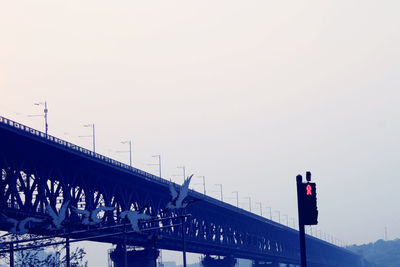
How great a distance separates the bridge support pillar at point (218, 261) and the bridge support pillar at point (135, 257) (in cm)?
4155

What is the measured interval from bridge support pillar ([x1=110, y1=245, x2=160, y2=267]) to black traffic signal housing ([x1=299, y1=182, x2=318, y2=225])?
8340 centimetres

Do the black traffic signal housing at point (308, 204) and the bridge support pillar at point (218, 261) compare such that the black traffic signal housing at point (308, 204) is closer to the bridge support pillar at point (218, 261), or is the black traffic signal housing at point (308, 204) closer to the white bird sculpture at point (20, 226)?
the white bird sculpture at point (20, 226)

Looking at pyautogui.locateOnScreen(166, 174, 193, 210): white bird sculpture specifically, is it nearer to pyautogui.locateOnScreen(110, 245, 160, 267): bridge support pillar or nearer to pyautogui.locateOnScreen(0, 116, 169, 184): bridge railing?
pyautogui.locateOnScreen(0, 116, 169, 184): bridge railing

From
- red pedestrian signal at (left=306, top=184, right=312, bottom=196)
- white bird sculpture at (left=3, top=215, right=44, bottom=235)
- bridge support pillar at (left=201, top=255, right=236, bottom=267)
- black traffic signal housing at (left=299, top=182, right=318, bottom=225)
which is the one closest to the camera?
black traffic signal housing at (left=299, top=182, right=318, bottom=225)

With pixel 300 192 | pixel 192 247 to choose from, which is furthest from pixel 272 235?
pixel 300 192

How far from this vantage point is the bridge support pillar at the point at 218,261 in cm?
15200

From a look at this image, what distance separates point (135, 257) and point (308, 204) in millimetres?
87459

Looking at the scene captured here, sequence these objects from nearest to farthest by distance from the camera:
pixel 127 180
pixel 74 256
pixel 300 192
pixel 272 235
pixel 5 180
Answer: pixel 300 192 → pixel 5 180 → pixel 74 256 → pixel 127 180 → pixel 272 235

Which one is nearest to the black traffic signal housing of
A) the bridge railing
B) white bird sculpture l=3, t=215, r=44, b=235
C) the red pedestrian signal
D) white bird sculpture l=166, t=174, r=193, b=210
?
the red pedestrian signal

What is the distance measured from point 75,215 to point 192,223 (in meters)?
49.6

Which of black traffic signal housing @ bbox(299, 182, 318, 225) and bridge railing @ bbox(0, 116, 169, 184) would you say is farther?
bridge railing @ bbox(0, 116, 169, 184)

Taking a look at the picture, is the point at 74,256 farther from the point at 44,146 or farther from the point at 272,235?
the point at 272,235

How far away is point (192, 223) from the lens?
128 m

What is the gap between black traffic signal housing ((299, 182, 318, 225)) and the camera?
24.6m
